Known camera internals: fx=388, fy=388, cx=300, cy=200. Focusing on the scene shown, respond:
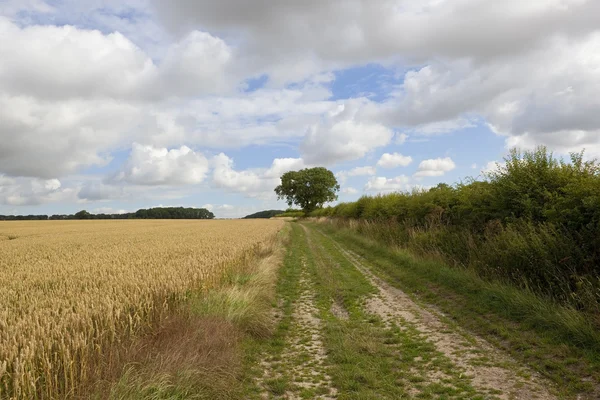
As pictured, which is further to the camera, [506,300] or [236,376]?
[506,300]

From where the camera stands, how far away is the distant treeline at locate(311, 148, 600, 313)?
8.10m

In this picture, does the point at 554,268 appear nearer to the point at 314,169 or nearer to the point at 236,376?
the point at 236,376

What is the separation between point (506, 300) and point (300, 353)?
496cm

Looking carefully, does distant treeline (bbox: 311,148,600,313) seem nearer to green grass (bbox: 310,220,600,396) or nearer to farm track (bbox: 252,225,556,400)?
green grass (bbox: 310,220,600,396)

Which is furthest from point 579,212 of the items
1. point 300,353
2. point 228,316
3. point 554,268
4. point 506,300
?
point 228,316

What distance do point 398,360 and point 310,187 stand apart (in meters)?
88.0

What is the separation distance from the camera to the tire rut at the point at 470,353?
5070mm

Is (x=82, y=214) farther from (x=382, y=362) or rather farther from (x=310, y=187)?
(x=382, y=362)

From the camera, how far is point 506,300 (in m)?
8.61

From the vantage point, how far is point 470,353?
641cm

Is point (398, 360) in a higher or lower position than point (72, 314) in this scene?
lower

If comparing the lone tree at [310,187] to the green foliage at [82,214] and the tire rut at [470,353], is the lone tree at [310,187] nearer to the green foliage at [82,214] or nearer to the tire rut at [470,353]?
the green foliage at [82,214]

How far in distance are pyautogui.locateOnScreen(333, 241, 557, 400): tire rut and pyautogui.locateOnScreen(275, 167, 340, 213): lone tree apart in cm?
8316

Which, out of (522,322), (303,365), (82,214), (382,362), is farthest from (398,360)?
(82,214)
